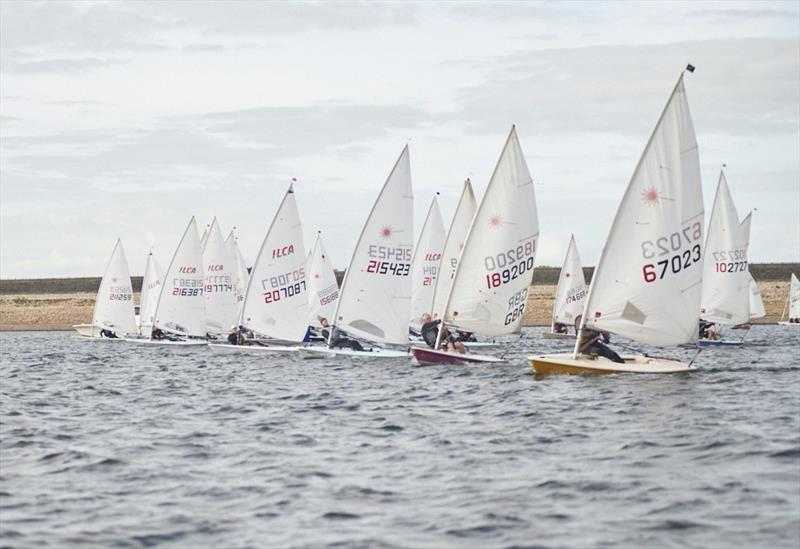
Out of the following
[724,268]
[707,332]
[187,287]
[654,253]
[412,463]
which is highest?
[724,268]

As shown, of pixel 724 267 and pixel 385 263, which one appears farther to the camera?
pixel 724 267

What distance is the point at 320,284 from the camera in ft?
199

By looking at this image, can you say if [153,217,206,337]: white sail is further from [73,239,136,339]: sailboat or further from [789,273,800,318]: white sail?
[789,273,800,318]: white sail

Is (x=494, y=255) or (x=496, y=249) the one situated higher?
(x=496, y=249)

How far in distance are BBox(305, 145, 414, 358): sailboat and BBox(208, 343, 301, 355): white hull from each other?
496cm

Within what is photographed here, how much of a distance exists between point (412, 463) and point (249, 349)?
29.9m

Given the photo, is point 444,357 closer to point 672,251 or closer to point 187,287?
point 672,251

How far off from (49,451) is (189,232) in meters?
35.9

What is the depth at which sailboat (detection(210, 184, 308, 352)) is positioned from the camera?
45.4 m

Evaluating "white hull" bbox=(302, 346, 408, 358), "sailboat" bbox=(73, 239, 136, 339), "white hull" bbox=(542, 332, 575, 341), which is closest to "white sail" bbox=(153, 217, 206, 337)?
"sailboat" bbox=(73, 239, 136, 339)

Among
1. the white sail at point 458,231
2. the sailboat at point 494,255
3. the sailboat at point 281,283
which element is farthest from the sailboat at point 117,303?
the sailboat at point 494,255

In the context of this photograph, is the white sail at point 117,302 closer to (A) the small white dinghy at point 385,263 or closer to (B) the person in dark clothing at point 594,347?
(A) the small white dinghy at point 385,263

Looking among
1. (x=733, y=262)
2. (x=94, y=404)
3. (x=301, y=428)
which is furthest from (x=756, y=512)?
(x=733, y=262)

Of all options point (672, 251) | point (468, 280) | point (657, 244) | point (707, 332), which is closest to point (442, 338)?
point (468, 280)
